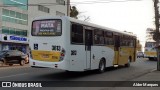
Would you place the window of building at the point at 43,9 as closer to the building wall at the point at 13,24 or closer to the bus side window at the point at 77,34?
the building wall at the point at 13,24

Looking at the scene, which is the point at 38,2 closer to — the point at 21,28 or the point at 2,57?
the point at 21,28

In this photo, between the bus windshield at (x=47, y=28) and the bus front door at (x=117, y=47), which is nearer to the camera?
the bus windshield at (x=47, y=28)

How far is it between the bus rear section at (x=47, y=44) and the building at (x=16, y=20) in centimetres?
2764

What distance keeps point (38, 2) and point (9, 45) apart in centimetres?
1214

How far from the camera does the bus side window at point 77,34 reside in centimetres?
1628

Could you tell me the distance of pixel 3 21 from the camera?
159ft

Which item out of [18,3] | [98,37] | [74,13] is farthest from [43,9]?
[98,37]

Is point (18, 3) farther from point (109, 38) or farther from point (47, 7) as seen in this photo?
point (109, 38)

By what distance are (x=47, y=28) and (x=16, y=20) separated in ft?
121

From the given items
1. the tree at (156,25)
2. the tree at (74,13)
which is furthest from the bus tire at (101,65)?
the tree at (74,13)

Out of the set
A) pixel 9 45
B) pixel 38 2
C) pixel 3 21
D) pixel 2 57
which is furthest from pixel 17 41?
pixel 2 57

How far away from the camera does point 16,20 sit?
52.2 meters

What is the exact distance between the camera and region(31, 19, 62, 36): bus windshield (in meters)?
16.1

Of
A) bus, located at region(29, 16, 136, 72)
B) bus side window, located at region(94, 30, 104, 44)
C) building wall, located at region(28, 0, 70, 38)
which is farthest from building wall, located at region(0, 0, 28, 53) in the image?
bus, located at region(29, 16, 136, 72)
